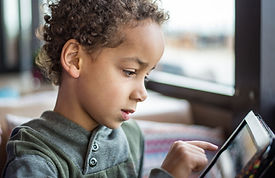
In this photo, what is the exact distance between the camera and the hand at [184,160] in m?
0.85

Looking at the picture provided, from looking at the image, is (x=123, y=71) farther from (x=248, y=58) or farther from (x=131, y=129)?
(x=248, y=58)

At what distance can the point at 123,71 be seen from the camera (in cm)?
92

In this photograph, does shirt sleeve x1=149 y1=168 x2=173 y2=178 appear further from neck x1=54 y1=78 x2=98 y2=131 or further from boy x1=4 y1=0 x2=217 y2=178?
neck x1=54 y1=78 x2=98 y2=131

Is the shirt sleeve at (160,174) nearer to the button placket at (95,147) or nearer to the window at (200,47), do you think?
the button placket at (95,147)

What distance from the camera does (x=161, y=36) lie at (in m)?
0.95

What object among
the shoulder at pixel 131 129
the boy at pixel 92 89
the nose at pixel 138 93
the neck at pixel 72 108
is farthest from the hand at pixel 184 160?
the shoulder at pixel 131 129

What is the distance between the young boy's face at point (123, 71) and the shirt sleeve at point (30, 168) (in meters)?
0.15

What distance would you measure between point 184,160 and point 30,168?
28cm

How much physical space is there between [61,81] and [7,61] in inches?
130

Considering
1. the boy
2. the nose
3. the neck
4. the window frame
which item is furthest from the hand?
the window frame

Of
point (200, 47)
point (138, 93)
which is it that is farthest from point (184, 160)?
point (200, 47)

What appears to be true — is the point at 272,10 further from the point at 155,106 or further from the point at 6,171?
the point at 6,171

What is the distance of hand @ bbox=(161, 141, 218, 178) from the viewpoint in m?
0.85

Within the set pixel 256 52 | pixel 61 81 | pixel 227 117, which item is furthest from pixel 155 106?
pixel 61 81
